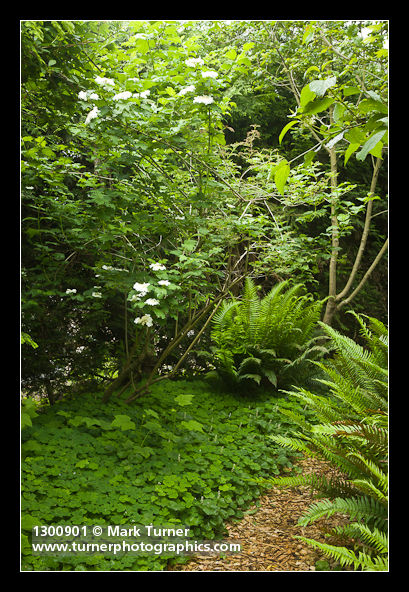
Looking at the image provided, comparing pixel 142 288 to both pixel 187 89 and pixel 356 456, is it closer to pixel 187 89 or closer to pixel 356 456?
pixel 187 89

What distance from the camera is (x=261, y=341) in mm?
3490

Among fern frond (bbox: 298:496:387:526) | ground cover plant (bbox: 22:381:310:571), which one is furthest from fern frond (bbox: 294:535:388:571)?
ground cover plant (bbox: 22:381:310:571)

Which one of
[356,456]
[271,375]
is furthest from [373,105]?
[271,375]

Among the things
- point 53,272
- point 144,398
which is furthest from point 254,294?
point 53,272

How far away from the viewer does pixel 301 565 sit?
146cm

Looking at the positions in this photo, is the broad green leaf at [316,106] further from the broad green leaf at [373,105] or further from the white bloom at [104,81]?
the white bloom at [104,81]

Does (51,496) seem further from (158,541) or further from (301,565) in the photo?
(301,565)

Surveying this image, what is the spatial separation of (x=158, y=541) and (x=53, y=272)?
64.3 inches

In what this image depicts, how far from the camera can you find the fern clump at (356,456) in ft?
4.37

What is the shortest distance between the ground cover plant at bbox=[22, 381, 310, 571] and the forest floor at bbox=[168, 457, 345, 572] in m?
0.08
